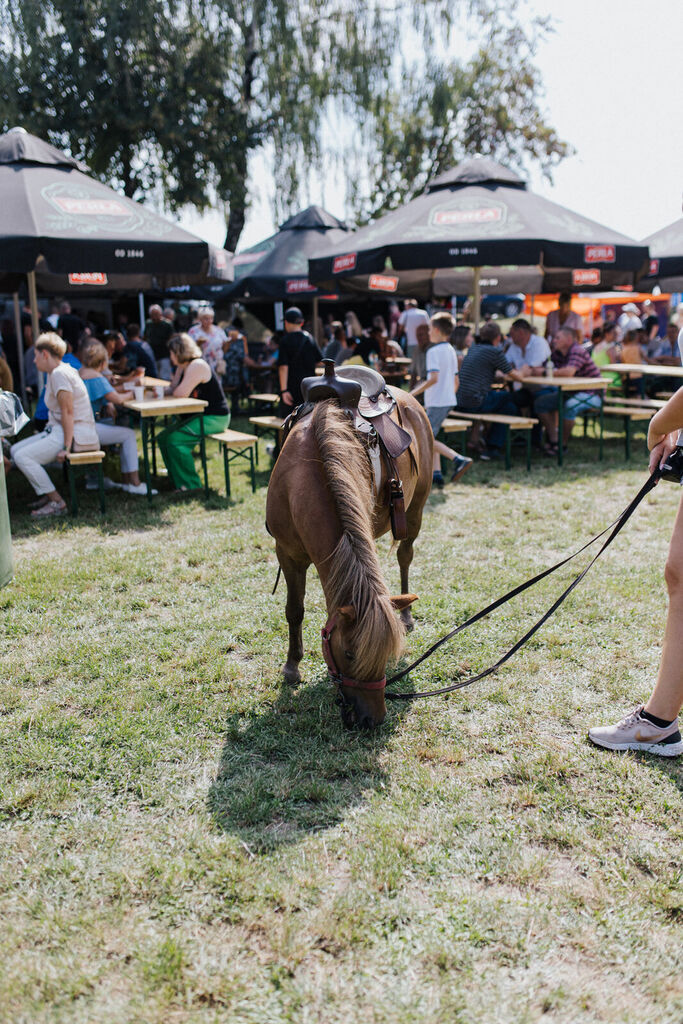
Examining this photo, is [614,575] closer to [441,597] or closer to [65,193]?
[441,597]

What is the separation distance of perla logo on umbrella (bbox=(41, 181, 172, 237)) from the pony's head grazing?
5300mm

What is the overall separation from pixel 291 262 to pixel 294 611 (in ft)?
39.3

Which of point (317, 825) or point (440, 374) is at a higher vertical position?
point (440, 374)

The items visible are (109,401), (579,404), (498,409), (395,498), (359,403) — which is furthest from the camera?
(498,409)

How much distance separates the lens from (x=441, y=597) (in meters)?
5.04

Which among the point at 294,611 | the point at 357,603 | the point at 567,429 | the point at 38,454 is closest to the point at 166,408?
the point at 38,454

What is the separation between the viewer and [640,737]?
3199mm

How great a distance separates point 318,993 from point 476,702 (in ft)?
6.05

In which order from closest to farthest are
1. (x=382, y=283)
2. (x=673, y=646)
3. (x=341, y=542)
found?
(x=341, y=542)
(x=673, y=646)
(x=382, y=283)

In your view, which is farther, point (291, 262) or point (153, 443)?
point (291, 262)

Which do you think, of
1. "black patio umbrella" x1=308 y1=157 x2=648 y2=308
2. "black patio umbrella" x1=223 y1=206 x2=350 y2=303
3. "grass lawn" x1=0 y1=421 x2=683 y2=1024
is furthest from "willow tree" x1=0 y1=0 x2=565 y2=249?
"grass lawn" x1=0 y1=421 x2=683 y2=1024

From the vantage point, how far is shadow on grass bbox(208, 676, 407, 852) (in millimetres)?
2823

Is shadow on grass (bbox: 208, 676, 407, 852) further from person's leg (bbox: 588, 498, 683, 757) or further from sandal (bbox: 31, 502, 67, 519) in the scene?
sandal (bbox: 31, 502, 67, 519)

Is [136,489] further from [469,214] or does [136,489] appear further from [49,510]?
[469,214]
